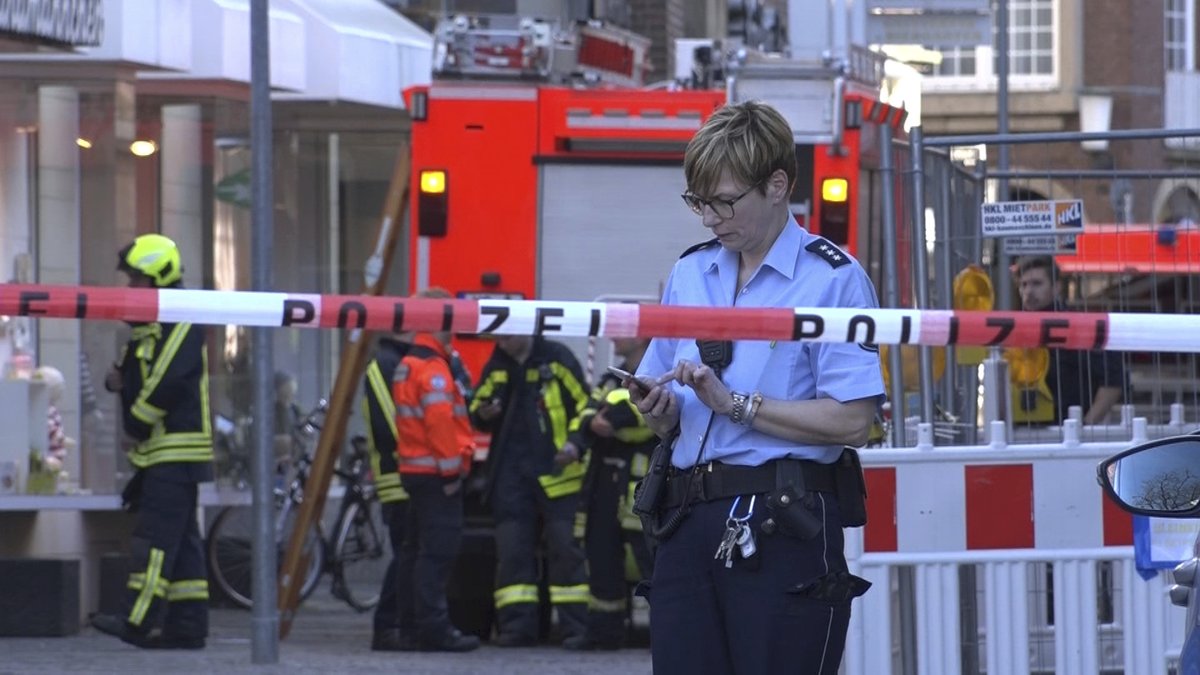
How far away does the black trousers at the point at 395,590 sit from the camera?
10.8 meters

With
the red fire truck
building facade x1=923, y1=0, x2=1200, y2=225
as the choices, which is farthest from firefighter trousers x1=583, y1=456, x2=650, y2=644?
building facade x1=923, y1=0, x2=1200, y2=225

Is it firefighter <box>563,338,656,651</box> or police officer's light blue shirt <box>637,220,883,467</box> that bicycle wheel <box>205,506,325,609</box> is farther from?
police officer's light blue shirt <box>637,220,883,467</box>

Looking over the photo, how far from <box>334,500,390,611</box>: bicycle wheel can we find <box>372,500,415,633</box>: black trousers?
189cm

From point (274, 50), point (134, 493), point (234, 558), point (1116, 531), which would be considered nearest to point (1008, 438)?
point (1116, 531)

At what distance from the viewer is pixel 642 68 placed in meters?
14.4

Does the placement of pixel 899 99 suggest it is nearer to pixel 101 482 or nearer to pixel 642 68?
pixel 642 68

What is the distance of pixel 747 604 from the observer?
446 centimetres

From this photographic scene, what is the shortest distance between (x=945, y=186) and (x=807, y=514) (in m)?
4.02

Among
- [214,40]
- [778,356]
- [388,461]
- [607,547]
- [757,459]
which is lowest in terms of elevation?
[607,547]

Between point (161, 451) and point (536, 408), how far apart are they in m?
1.80

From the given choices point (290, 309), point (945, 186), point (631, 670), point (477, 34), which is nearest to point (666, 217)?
point (477, 34)

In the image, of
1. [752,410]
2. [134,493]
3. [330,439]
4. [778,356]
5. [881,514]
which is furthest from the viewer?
[330,439]

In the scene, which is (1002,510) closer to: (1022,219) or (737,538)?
(1022,219)

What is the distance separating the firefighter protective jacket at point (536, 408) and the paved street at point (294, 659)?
86 centimetres
